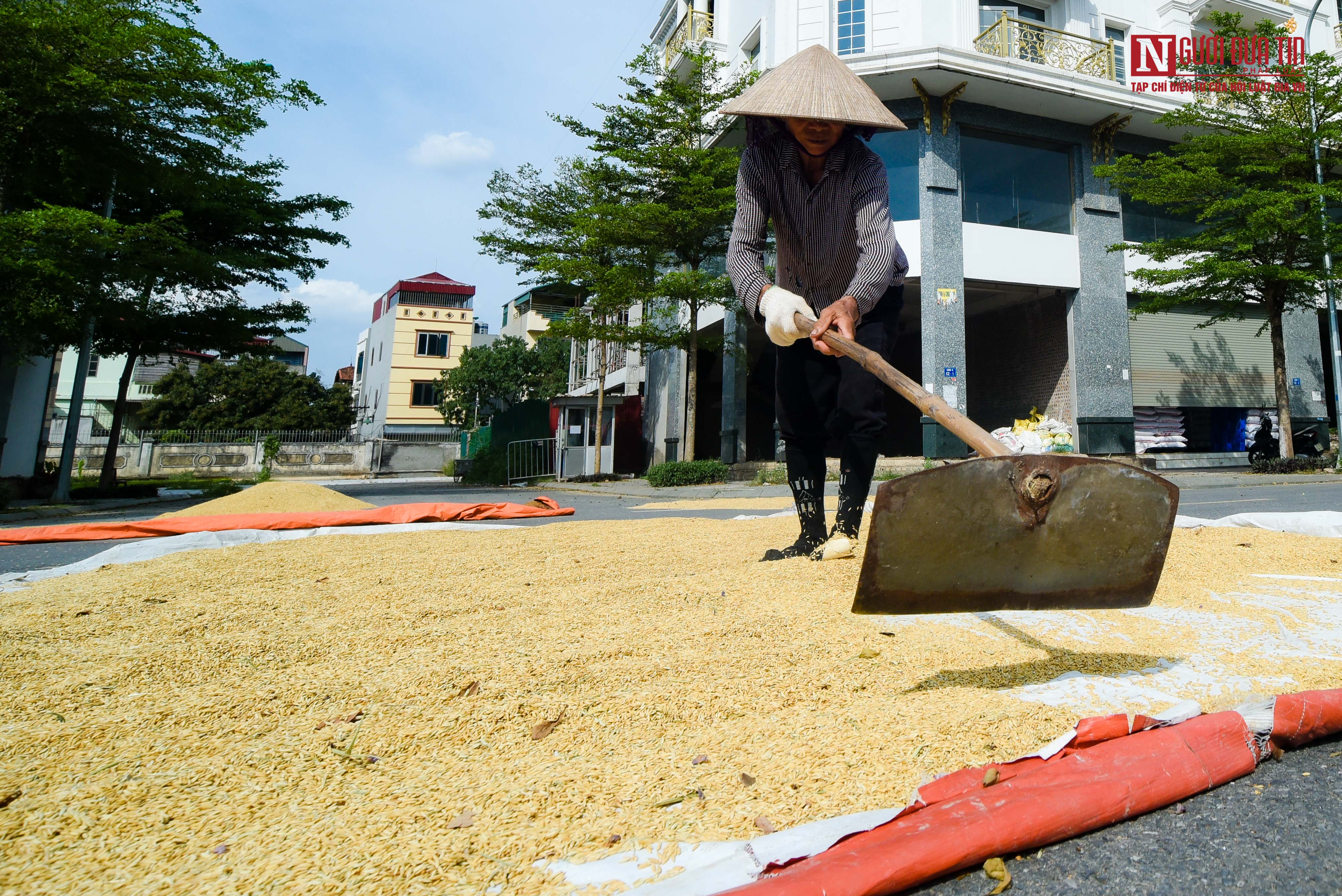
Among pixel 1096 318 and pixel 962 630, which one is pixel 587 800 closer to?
pixel 962 630

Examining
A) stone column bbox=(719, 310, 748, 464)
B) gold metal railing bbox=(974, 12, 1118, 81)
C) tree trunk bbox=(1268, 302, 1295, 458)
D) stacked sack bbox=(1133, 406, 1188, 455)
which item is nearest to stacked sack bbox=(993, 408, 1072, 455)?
stacked sack bbox=(1133, 406, 1188, 455)

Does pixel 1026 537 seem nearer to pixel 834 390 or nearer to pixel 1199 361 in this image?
pixel 834 390

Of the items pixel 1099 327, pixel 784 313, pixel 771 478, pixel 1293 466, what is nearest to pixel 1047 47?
pixel 1099 327

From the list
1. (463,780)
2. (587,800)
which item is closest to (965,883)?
(587,800)

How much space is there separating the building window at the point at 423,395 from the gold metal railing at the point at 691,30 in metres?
22.0

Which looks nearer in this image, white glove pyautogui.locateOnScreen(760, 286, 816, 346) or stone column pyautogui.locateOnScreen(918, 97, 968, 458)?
white glove pyautogui.locateOnScreen(760, 286, 816, 346)

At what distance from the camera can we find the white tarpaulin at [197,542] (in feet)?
8.36

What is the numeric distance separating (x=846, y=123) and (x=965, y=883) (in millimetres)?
2027

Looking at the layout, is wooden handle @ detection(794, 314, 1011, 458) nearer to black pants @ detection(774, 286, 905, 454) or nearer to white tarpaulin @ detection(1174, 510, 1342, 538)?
black pants @ detection(774, 286, 905, 454)

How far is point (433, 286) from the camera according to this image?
117ft

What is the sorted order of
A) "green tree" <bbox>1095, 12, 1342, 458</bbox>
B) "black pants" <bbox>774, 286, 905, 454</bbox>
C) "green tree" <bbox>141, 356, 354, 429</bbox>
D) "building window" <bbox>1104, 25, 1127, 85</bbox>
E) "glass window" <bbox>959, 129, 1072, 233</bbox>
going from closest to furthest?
1. "black pants" <bbox>774, 286, 905, 454</bbox>
2. "green tree" <bbox>1095, 12, 1342, 458</bbox>
3. "glass window" <bbox>959, 129, 1072, 233</bbox>
4. "building window" <bbox>1104, 25, 1127, 85</bbox>
5. "green tree" <bbox>141, 356, 354, 429</bbox>

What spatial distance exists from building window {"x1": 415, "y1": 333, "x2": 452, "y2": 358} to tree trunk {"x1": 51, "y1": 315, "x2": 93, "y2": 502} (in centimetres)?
2615

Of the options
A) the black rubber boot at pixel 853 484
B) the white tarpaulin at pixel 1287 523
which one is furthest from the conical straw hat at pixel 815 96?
the white tarpaulin at pixel 1287 523

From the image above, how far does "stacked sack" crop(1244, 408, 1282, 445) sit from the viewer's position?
13.7 metres
